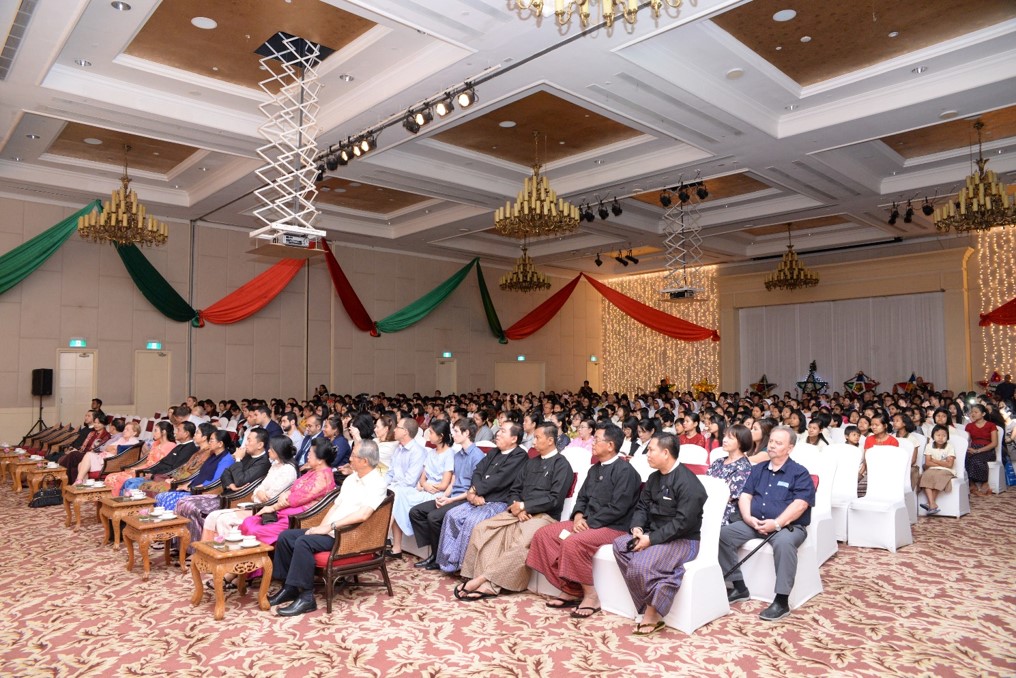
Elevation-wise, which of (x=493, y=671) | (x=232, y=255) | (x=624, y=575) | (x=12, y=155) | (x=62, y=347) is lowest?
(x=493, y=671)

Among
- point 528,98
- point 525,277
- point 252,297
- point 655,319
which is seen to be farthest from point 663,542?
point 655,319

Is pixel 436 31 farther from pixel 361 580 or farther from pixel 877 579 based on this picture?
pixel 877 579

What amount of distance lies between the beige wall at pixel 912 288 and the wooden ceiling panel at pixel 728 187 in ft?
19.0

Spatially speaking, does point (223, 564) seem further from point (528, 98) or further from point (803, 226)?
point (803, 226)

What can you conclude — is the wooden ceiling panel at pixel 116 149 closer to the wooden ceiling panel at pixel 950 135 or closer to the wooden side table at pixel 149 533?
the wooden side table at pixel 149 533

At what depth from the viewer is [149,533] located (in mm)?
5258

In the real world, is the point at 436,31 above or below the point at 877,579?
above

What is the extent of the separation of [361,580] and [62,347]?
9.43 m

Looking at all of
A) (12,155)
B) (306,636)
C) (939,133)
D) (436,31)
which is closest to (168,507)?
(306,636)

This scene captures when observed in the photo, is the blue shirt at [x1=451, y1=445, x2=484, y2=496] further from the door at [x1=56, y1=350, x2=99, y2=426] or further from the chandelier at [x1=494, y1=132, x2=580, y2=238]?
the door at [x1=56, y1=350, x2=99, y2=426]

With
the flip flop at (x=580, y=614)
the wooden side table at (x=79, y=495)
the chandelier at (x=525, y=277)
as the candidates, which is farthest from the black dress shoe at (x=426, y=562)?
the chandelier at (x=525, y=277)

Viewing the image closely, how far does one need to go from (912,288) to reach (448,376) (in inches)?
426

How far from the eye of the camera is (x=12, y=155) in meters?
10.2

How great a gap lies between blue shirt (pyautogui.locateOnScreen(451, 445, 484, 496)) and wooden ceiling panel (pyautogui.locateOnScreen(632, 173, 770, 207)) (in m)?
6.89
